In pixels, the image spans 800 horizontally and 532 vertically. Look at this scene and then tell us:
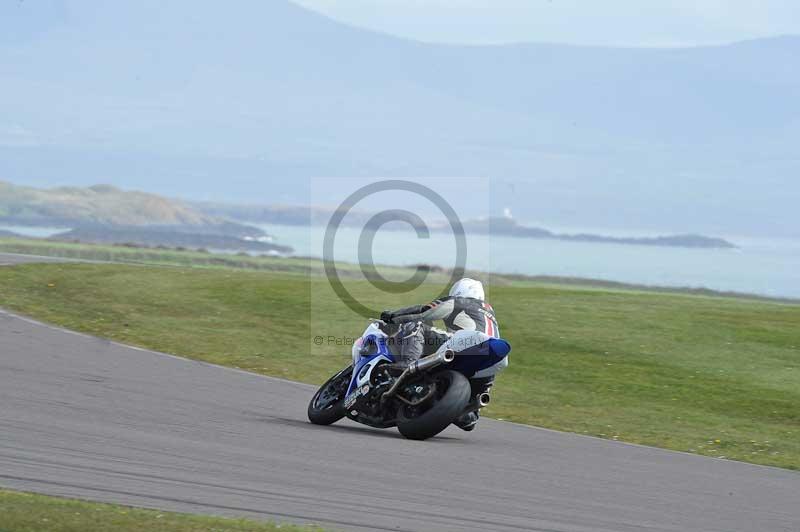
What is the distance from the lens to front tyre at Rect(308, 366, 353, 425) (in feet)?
45.8

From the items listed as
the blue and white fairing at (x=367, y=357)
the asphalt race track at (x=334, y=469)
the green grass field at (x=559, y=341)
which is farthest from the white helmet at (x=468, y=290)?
the green grass field at (x=559, y=341)

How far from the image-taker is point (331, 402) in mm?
13992

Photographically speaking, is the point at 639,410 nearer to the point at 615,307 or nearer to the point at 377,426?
the point at 377,426

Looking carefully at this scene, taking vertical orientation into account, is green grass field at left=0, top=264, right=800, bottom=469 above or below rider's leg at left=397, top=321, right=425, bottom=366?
below

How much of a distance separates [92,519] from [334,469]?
3041 mm

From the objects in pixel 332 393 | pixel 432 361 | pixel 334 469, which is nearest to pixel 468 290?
pixel 432 361

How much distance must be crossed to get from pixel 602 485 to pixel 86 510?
15.9ft

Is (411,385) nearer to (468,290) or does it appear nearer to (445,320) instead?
(445,320)

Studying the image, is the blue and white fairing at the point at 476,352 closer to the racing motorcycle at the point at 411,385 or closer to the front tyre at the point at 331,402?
the racing motorcycle at the point at 411,385

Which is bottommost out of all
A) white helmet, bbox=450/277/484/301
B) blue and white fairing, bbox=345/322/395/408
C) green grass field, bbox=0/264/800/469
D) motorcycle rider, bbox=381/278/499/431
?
green grass field, bbox=0/264/800/469

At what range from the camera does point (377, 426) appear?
13672 mm

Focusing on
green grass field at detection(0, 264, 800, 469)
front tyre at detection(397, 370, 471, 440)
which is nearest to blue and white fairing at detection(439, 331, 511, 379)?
front tyre at detection(397, 370, 471, 440)

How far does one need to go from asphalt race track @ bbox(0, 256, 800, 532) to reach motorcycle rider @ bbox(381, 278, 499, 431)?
91cm

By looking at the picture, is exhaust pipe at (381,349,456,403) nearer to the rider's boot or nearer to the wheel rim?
the rider's boot
